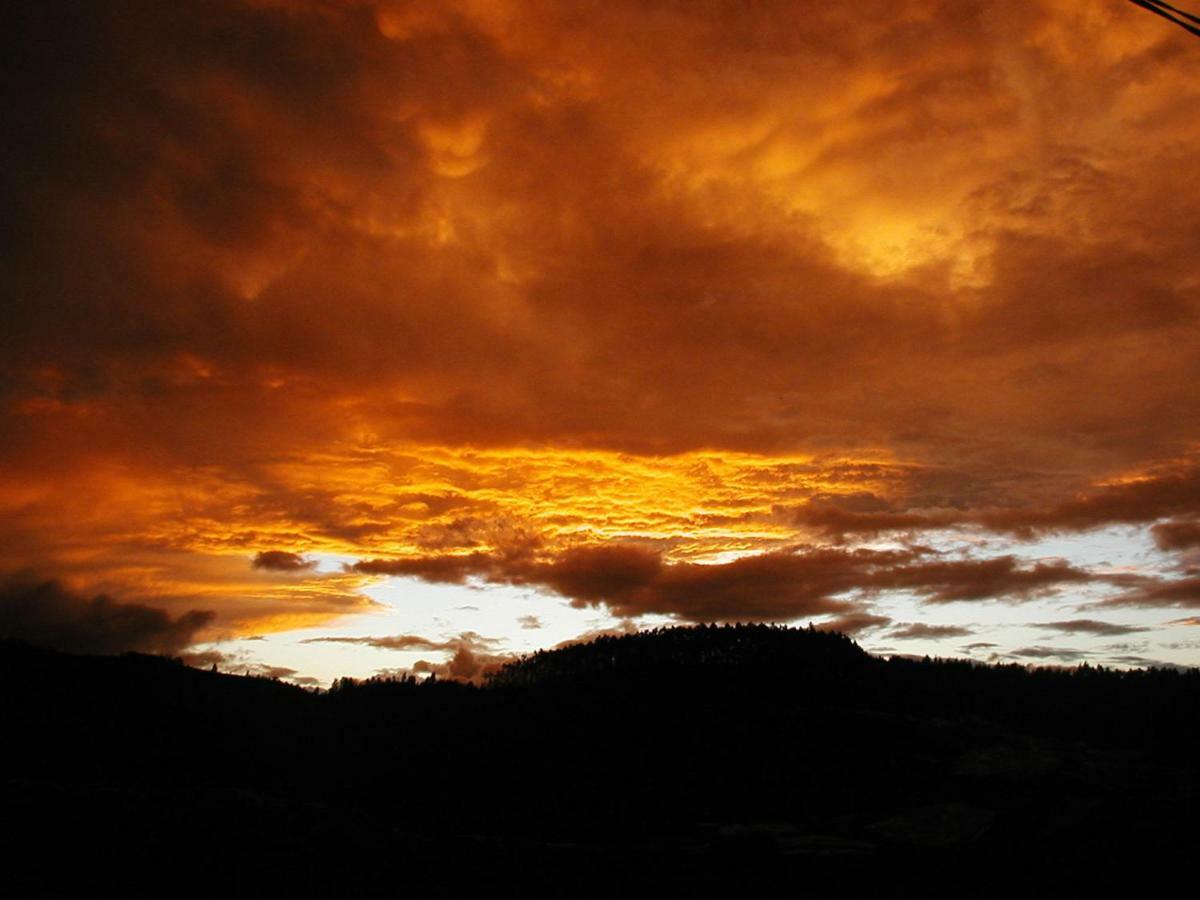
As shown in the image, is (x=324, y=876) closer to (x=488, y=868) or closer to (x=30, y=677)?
(x=488, y=868)

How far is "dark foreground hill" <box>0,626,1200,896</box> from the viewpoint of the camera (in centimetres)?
1150

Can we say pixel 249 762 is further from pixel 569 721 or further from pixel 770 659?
pixel 770 659

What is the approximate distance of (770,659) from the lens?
28812 millimetres

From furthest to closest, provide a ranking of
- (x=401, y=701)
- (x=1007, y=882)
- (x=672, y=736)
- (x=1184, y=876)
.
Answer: (x=401, y=701) → (x=672, y=736) → (x=1007, y=882) → (x=1184, y=876)

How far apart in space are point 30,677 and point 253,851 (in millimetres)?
14433

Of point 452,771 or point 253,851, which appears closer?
point 253,851

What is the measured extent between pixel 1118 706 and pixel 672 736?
43.3 ft

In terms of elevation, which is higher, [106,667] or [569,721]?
[106,667]

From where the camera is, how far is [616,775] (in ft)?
67.0

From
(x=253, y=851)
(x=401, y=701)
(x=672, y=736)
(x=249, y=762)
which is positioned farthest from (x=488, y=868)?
(x=401, y=701)

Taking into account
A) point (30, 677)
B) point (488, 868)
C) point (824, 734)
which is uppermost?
point (30, 677)

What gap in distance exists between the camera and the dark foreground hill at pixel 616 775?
37.7 ft

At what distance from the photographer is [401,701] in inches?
1038

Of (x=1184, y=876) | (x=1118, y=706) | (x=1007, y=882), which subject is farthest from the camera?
(x=1118, y=706)
